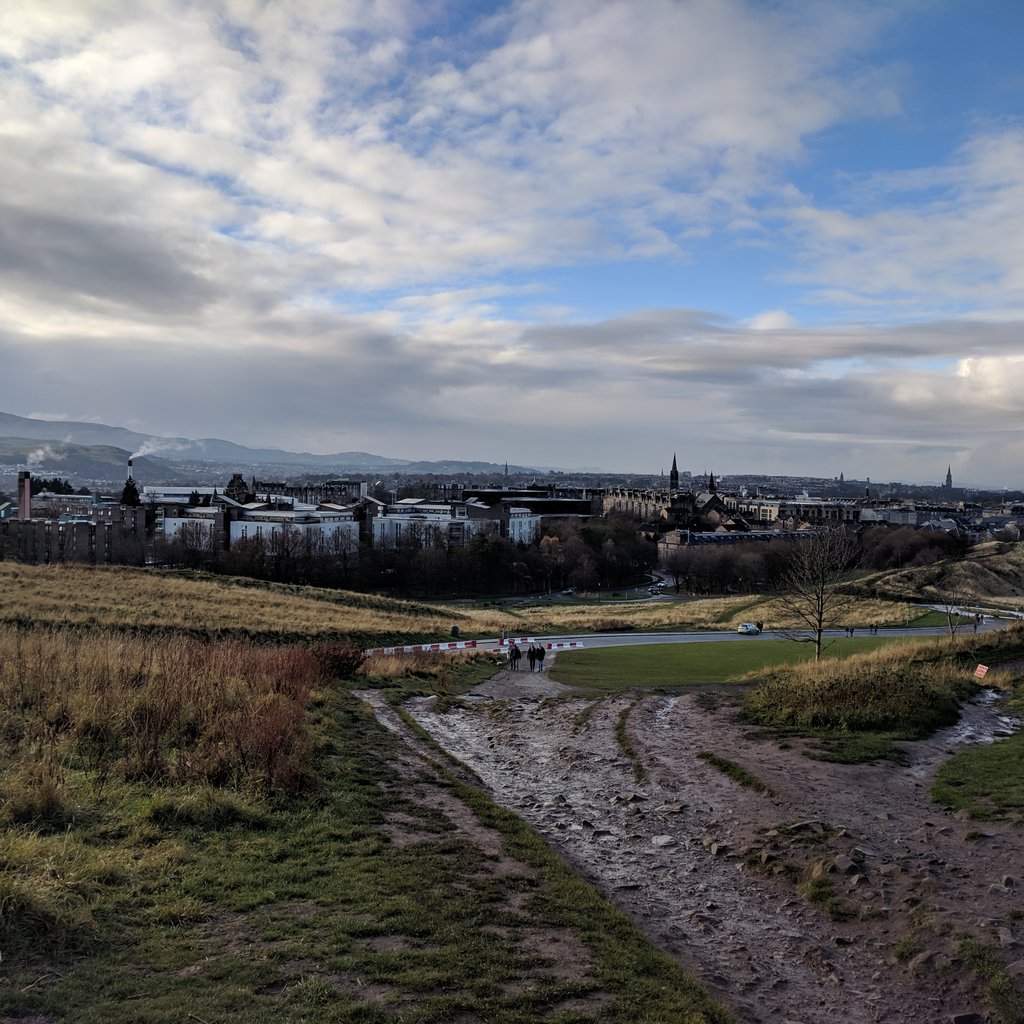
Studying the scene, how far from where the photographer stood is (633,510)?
593 ft

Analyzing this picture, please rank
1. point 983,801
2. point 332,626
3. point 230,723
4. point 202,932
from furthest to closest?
point 332,626 → point 230,723 → point 983,801 → point 202,932

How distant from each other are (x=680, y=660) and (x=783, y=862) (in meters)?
23.6

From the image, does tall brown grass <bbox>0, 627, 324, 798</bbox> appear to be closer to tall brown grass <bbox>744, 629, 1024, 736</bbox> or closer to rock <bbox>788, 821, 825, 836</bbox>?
rock <bbox>788, 821, 825, 836</bbox>

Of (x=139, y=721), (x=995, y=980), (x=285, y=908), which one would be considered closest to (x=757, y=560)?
(x=139, y=721)

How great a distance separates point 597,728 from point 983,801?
8219 millimetres

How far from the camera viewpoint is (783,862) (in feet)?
32.9

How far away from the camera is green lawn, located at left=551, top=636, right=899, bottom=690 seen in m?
28.2

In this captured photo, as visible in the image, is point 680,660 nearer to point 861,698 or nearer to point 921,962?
point 861,698

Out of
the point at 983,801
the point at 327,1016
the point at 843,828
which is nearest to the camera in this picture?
the point at 327,1016

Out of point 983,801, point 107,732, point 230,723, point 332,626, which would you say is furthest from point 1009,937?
point 332,626

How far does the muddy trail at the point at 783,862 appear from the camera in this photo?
291 inches

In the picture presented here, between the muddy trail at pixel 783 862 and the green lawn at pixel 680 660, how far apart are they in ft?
34.3

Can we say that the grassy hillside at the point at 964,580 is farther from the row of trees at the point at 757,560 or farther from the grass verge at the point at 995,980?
the grass verge at the point at 995,980

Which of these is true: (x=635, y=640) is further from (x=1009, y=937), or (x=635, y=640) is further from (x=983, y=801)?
(x=1009, y=937)
